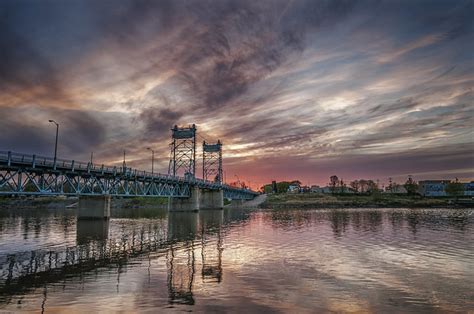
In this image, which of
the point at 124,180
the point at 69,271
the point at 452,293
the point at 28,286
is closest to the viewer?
the point at 452,293

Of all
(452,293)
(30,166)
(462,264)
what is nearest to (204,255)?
(452,293)

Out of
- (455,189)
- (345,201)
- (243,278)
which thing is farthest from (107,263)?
(455,189)

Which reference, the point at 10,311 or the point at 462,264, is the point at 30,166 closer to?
the point at 10,311

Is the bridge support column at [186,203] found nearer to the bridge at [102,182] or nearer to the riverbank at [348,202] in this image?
the bridge at [102,182]

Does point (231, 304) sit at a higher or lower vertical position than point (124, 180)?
lower

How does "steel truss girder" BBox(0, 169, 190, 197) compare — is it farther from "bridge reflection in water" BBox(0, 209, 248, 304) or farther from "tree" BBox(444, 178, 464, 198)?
"tree" BBox(444, 178, 464, 198)

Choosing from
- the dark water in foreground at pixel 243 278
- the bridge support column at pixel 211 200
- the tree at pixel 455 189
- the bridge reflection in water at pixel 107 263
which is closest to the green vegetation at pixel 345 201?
the tree at pixel 455 189

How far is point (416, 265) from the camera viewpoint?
21859mm

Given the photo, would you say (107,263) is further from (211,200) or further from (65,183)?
(211,200)

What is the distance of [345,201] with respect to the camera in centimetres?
16250

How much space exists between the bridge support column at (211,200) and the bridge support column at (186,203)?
24.2m

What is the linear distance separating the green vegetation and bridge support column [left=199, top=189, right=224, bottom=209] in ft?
118

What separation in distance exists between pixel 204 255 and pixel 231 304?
12870 mm

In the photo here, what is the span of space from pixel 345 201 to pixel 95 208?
128 metres
